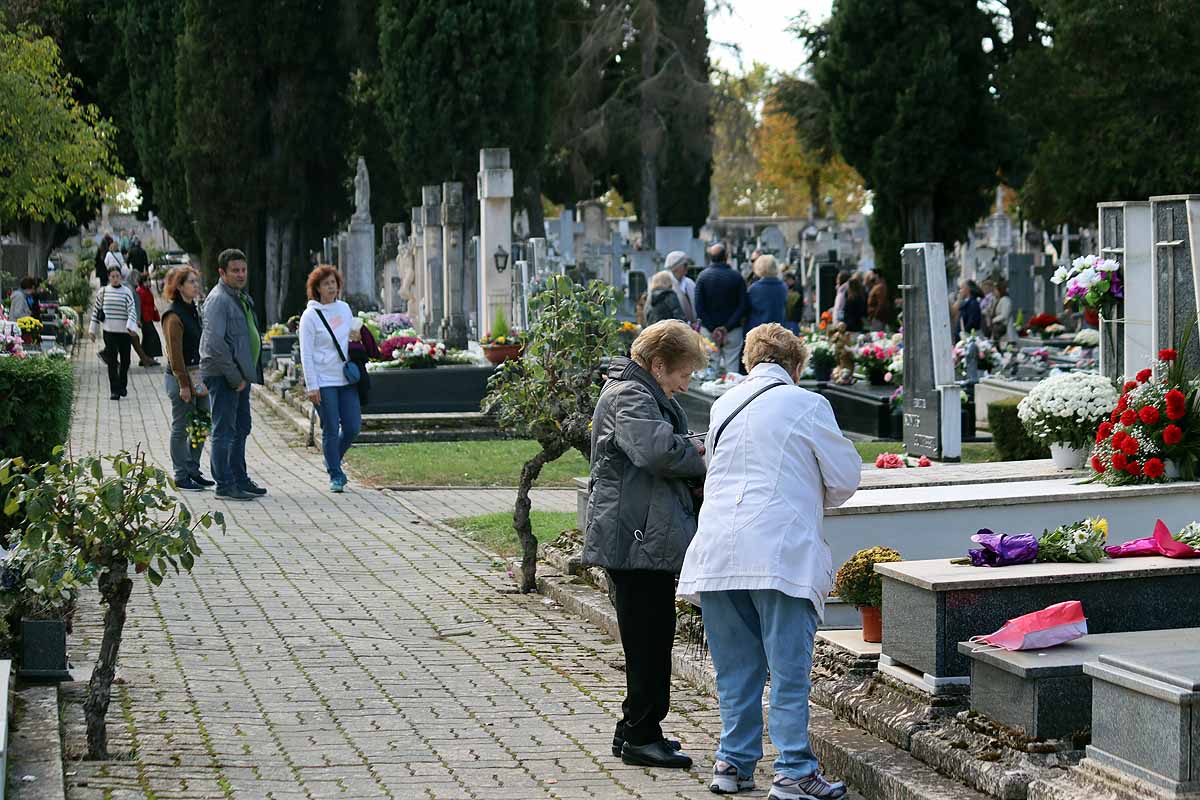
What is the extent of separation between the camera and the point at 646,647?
5.74 metres

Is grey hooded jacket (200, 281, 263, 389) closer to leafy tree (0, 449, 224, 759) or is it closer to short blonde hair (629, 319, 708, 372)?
leafy tree (0, 449, 224, 759)

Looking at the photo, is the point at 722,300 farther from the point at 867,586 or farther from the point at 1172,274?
the point at 867,586

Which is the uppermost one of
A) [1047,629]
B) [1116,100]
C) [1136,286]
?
[1116,100]

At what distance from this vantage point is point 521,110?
29859mm

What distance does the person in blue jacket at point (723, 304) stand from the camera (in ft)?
54.7

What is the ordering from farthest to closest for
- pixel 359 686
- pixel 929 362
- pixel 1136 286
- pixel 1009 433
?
pixel 929 362 < pixel 1009 433 < pixel 1136 286 < pixel 359 686

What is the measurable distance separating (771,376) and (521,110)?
25221mm

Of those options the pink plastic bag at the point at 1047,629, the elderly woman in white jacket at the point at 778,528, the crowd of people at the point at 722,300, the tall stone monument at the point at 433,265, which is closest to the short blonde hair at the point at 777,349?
the elderly woman in white jacket at the point at 778,528

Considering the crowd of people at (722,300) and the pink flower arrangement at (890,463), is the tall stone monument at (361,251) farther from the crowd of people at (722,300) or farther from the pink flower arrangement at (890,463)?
the pink flower arrangement at (890,463)

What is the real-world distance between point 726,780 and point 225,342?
7869 mm

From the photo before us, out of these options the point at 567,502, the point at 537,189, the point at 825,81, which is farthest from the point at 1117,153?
the point at 567,502

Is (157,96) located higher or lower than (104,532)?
higher

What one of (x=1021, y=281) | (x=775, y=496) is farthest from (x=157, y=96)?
(x=775, y=496)

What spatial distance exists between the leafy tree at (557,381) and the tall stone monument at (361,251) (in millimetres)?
22291
